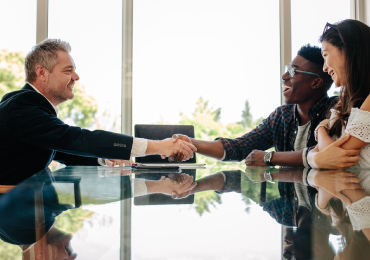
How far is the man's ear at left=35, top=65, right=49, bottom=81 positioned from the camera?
182cm

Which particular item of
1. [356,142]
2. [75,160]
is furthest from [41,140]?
[356,142]

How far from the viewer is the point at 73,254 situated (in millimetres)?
382

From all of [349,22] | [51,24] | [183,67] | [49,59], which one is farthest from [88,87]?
[349,22]

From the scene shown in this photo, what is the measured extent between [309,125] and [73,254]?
7.12ft

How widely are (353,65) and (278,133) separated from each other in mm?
797

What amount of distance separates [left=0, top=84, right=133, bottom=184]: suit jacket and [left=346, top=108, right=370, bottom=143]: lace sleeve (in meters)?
1.04

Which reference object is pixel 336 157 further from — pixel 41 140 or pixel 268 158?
pixel 41 140

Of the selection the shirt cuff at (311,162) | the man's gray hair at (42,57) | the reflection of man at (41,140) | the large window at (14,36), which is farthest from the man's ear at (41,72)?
the large window at (14,36)

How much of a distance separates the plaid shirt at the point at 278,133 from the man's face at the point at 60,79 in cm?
111

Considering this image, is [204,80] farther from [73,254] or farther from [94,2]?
[73,254]

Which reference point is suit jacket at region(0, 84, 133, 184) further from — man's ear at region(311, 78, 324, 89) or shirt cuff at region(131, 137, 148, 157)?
man's ear at region(311, 78, 324, 89)

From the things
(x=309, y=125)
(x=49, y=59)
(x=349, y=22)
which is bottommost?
(x=309, y=125)

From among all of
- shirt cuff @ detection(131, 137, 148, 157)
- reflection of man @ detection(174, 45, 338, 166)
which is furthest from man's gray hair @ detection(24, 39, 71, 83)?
reflection of man @ detection(174, 45, 338, 166)

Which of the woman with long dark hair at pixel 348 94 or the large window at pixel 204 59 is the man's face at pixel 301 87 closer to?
the woman with long dark hair at pixel 348 94
